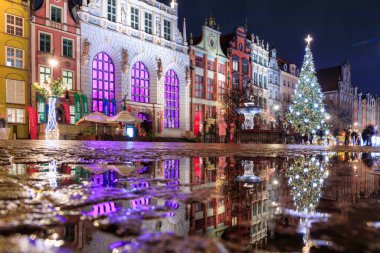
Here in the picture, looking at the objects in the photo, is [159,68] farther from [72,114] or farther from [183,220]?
[183,220]

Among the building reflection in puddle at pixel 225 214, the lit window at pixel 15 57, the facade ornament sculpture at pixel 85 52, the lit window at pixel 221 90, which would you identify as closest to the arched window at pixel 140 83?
the facade ornament sculpture at pixel 85 52

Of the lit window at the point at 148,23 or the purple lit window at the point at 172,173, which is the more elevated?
the lit window at the point at 148,23

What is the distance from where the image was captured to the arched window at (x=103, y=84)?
95.3 feet

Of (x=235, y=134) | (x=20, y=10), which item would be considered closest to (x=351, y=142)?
(x=235, y=134)

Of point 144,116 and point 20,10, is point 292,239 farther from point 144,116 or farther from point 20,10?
point 144,116

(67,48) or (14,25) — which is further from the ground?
(14,25)

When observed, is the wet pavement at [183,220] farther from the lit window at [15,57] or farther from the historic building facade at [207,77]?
the historic building facade at [207,77]

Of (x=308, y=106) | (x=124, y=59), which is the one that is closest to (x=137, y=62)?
(x=124, y=59)

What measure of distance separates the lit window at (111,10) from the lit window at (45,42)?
20.7ft

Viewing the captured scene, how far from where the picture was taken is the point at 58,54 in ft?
85.4

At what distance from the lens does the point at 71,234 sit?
32.3 inches

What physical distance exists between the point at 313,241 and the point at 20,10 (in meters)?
28.3

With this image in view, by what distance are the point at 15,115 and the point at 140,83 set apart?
12432 millimetres

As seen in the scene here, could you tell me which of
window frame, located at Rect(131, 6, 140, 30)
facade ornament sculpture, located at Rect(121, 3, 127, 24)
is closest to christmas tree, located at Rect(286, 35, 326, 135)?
window frame, located at Rect(131, 6, 140, 30)
